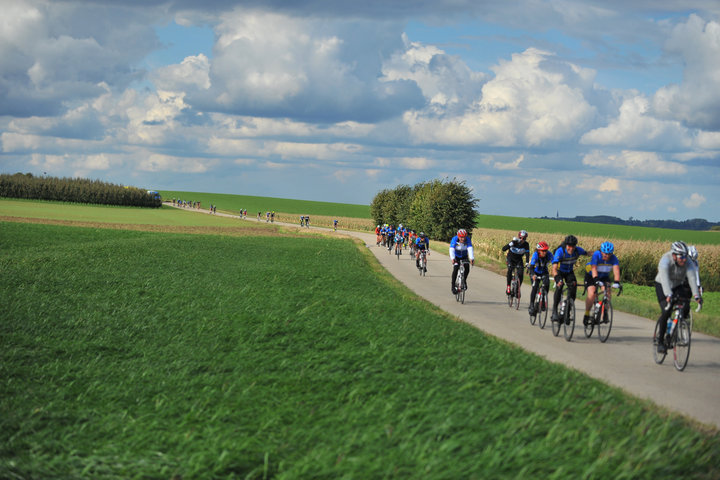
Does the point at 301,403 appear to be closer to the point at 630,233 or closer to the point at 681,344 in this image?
the point at 681,344

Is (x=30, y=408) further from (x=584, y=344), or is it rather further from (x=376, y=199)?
(x=376, y=199)

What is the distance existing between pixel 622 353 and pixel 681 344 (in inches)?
49.5

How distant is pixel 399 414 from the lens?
666 centimetres

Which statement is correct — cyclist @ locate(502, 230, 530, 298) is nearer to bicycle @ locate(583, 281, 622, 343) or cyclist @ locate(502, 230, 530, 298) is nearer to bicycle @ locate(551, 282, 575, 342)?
bicycle @ locate(551, 282, 575, 342)

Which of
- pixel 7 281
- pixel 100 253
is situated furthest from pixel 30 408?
pixel 100 253

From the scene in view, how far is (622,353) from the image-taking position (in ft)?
37.7

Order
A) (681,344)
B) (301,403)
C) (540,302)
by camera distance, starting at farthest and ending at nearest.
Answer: (540,302)
(681,344)
(301,403)

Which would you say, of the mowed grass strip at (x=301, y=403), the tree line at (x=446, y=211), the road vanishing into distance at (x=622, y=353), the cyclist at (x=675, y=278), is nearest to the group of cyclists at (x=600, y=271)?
the cyclist at (x=675, y=278)

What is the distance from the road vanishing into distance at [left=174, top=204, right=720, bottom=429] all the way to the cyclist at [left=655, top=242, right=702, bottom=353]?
0.75 meters

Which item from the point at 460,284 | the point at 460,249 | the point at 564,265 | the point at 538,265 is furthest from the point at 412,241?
the point at 564,265

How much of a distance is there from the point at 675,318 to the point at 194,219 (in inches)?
3371

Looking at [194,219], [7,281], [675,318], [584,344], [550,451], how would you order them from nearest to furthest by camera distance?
1. [550,451]
2. [675,318]
3. [584,344]
4. [7,281]
5. [194,219]

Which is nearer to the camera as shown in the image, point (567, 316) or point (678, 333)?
point (678, 333)

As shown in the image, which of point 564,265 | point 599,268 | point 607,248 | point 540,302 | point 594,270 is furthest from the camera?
point 540,302
